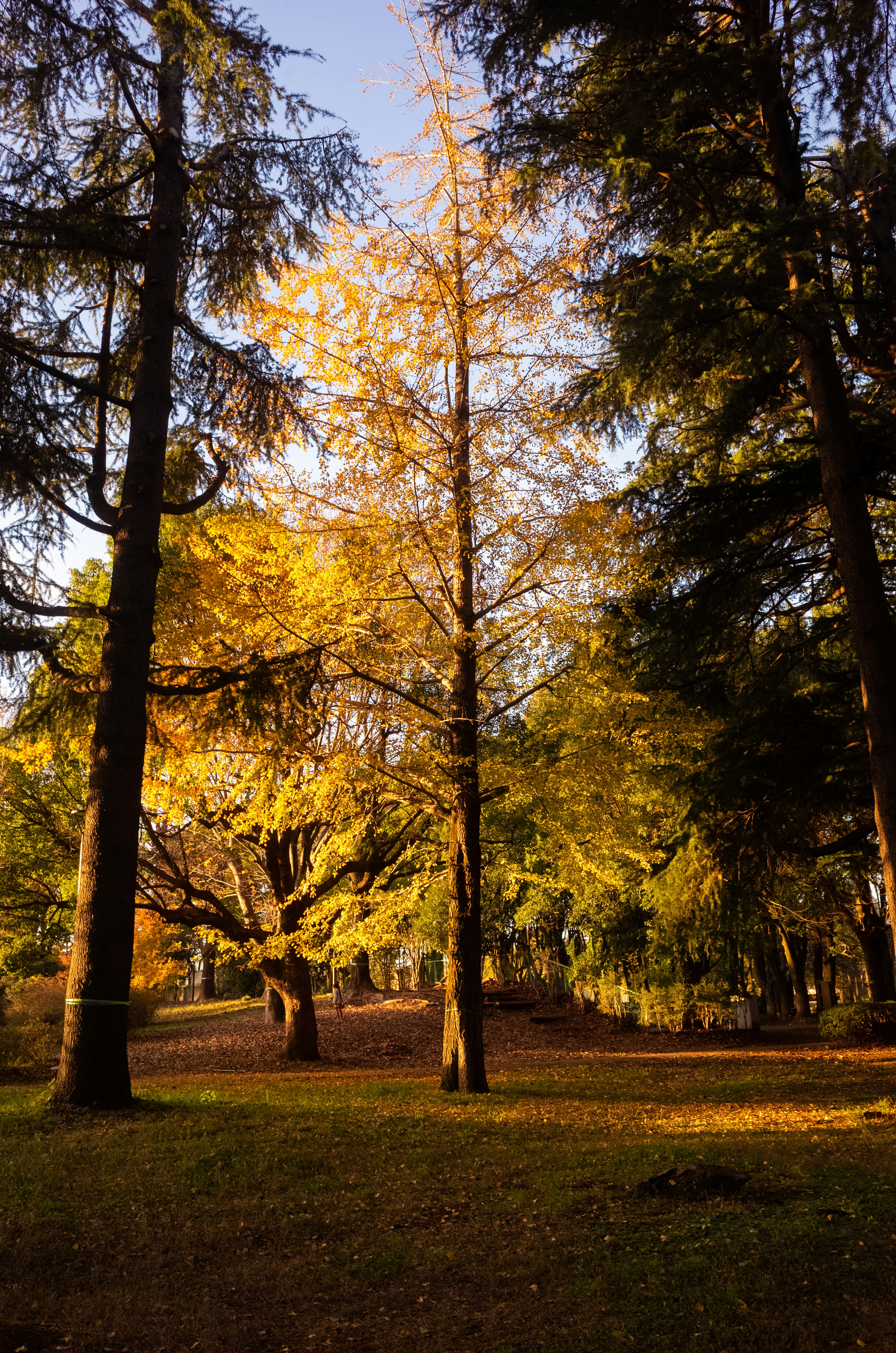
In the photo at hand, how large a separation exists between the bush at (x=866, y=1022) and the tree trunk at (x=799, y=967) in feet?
24.7

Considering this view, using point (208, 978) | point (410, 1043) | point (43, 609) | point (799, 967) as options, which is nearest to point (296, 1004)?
point (410, 1043)

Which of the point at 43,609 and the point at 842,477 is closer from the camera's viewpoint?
the point at 842,477

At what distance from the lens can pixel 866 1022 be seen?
17.2 meters

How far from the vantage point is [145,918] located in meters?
19.0

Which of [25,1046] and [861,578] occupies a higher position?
[861,578]

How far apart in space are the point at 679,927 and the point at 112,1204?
37.9 feet

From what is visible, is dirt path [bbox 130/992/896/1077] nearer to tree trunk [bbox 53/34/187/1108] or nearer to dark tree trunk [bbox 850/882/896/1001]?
dark tree trunk [bbox 850/882/896/1001]

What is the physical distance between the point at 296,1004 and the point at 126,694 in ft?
28.6

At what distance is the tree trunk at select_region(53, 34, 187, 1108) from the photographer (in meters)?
8.16

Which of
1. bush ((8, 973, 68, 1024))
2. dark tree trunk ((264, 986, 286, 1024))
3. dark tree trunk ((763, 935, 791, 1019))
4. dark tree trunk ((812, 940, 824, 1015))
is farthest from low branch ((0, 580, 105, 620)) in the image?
dark tree trunk ((812, 940, 824, 1015))

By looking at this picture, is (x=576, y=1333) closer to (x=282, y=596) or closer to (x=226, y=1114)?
(x=226, y=1114)

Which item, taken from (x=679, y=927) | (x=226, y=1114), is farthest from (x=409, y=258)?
(x=679, y=927)

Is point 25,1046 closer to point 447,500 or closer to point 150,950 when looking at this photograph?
point 150,950

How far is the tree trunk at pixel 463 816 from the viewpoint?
10.6 meters
